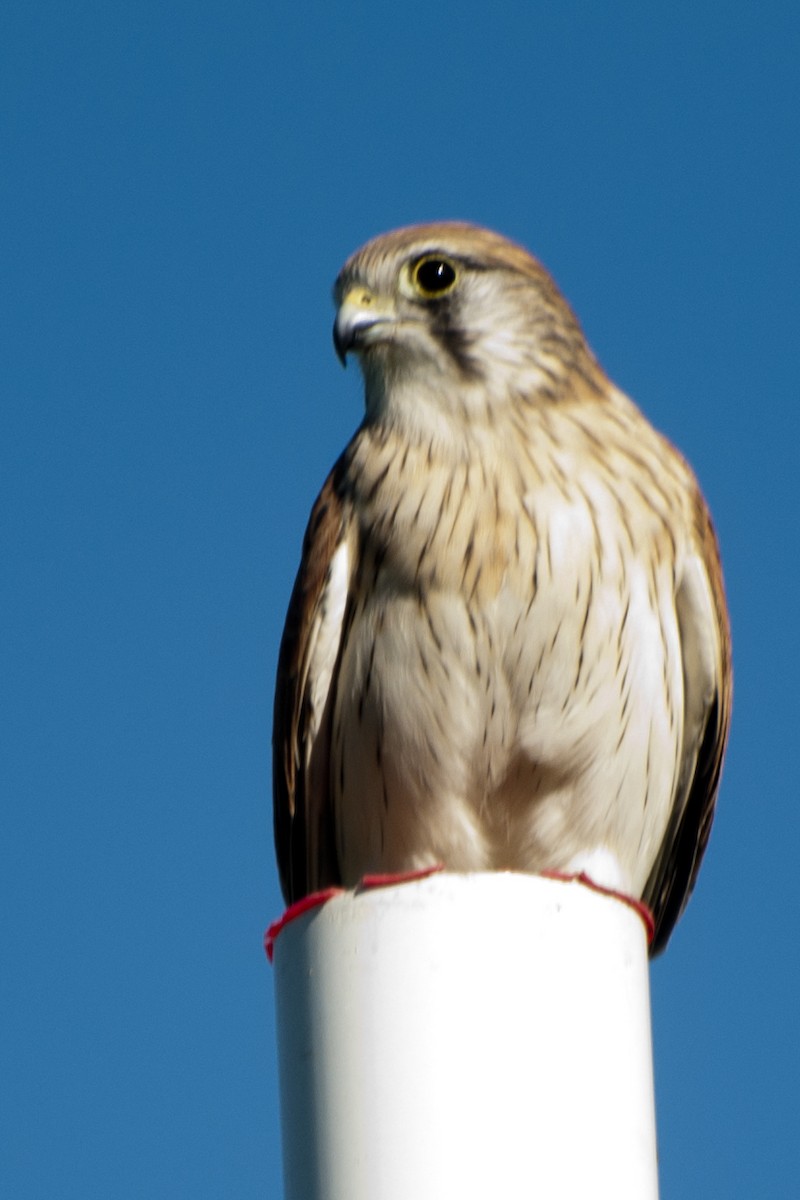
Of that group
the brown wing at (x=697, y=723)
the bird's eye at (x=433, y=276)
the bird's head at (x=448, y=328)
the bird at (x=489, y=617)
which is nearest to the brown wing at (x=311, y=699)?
the bird at (x=489, y=617)

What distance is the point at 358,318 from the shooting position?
6.30 metres

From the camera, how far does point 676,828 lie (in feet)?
21.4

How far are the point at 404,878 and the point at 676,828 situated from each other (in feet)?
8.29

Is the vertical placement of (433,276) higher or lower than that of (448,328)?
higher

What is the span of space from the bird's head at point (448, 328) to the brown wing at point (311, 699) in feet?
1.08

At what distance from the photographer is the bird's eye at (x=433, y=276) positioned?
6.42 metres

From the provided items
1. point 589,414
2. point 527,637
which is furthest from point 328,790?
point 589,414

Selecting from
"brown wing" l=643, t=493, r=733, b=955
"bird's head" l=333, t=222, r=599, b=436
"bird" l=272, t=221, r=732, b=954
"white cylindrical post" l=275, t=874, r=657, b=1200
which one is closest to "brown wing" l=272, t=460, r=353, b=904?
"bird" l=272, t=221, r=732, b=954

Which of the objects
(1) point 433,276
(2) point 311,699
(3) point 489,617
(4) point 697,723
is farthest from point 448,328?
(4) point 697,723

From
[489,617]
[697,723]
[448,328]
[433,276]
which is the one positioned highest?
[433,276]

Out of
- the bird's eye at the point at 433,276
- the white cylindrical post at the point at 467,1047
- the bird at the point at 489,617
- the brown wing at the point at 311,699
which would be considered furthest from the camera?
the bird's eye at the point at 433,276

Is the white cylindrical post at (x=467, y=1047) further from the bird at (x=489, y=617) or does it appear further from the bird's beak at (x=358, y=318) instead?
the bird's beak at (x=358, y=318)

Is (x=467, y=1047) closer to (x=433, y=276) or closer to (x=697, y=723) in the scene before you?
(x=697, y=723)

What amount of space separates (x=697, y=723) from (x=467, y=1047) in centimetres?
263
